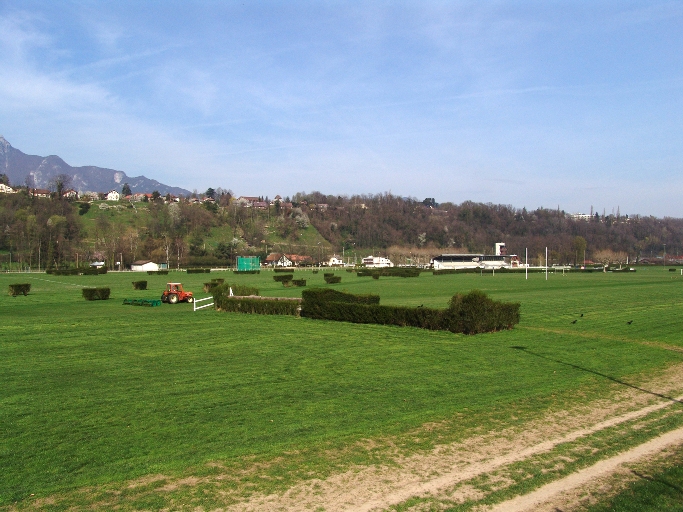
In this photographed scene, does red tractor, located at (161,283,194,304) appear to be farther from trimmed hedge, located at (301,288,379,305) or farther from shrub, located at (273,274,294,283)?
shrub, located at (273,274,294,283)

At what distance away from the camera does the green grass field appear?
7.60m

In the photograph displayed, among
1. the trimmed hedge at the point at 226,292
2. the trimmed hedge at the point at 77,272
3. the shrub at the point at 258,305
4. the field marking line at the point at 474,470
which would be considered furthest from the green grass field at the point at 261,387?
the trimmed hedge at the point at 77,272

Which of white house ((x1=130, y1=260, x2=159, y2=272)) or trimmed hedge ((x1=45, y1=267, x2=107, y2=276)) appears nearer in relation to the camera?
trimmed hedge ((x1=45, y1=267, x2=107, y2=276))

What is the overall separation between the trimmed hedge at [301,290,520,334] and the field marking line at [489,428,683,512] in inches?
428

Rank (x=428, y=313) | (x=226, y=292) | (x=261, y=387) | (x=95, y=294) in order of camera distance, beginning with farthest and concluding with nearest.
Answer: (x=95, y=294)
(x=226, y=292)
(x=428, y=313)
(x=261, y=387)

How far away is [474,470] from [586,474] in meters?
1.43

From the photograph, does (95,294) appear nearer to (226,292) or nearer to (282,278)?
(226,292)

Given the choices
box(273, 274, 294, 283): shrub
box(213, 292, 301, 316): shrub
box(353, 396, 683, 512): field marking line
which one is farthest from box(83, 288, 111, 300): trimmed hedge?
box(353, 396, 683, 512): field marking line

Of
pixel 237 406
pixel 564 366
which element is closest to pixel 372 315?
pixel 564 366

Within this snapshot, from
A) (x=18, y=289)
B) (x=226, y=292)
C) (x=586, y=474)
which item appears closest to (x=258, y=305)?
(x=226, y=292)

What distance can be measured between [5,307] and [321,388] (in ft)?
95.1

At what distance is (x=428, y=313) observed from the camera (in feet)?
70.2

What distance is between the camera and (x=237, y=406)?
10.2 m

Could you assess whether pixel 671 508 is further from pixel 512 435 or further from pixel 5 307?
pixel 5 307
